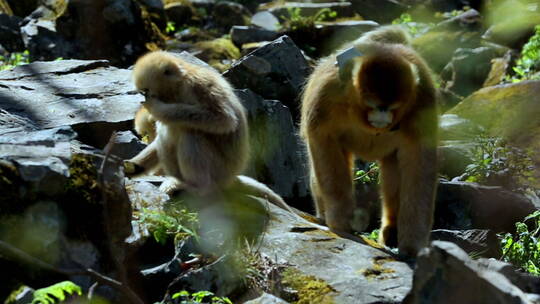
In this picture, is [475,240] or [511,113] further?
[511,113]

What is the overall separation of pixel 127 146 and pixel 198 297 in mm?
3377

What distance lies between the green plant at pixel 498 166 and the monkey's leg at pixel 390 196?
2714 mm

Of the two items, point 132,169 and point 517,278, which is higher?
point 517,278

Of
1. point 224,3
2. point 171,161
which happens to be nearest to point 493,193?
point 171,161

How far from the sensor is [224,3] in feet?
63.4

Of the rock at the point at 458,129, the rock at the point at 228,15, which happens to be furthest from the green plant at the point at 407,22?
the rock at the point at 458,129

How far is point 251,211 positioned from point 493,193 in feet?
11.4

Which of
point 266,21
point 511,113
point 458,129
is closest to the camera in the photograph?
point 511,113

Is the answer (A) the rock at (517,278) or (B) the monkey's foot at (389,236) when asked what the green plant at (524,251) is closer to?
(B) the monkey's foot at (389,236)

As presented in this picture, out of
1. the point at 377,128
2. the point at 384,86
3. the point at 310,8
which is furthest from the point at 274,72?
the point at 310,8

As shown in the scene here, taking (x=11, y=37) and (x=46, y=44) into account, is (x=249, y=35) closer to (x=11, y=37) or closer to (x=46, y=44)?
(x=46, y=44)

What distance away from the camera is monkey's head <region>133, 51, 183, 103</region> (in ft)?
23.8

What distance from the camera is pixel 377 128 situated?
5984 mm

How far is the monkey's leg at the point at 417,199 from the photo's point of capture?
6570 mm
